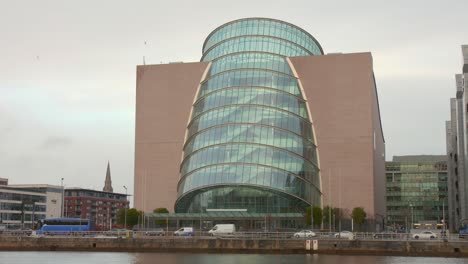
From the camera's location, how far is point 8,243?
6181cm

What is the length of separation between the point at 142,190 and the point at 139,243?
29057mm

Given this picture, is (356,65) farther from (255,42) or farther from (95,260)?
(95,260)

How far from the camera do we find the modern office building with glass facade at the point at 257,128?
79688 mm

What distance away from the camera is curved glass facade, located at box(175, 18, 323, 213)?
79.3 meters

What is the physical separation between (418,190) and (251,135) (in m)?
86.5

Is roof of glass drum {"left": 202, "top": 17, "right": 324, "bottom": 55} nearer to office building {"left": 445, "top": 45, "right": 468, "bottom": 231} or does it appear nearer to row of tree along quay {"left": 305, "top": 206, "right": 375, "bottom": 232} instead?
office building {"left": 445, "top": 45, "right": 468, "bottom": 231}

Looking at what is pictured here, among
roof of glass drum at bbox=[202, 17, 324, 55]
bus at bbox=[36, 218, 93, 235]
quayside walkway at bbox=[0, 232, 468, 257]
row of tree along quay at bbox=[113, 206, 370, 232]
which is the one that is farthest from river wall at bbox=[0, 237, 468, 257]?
roof of glass drum at bbox=[202, 17, 324, 55]

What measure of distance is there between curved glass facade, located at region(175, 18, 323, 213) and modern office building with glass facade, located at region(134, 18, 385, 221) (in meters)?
0.12

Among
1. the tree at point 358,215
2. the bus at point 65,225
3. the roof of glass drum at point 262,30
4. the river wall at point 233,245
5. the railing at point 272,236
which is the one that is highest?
the roof of glass drum at point 262,30

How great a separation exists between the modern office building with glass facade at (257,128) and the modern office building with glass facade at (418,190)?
7462 cm

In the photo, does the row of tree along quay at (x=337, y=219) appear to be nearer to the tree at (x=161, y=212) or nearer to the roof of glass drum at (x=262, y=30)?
→ the tree at (x=161, y=212)

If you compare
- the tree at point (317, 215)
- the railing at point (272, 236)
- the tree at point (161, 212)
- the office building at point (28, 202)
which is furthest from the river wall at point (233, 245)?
the office building at point (28, 202)

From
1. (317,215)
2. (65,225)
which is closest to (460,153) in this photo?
(317,215)

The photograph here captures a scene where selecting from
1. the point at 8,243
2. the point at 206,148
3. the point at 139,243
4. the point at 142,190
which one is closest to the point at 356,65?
the point at 206,148
